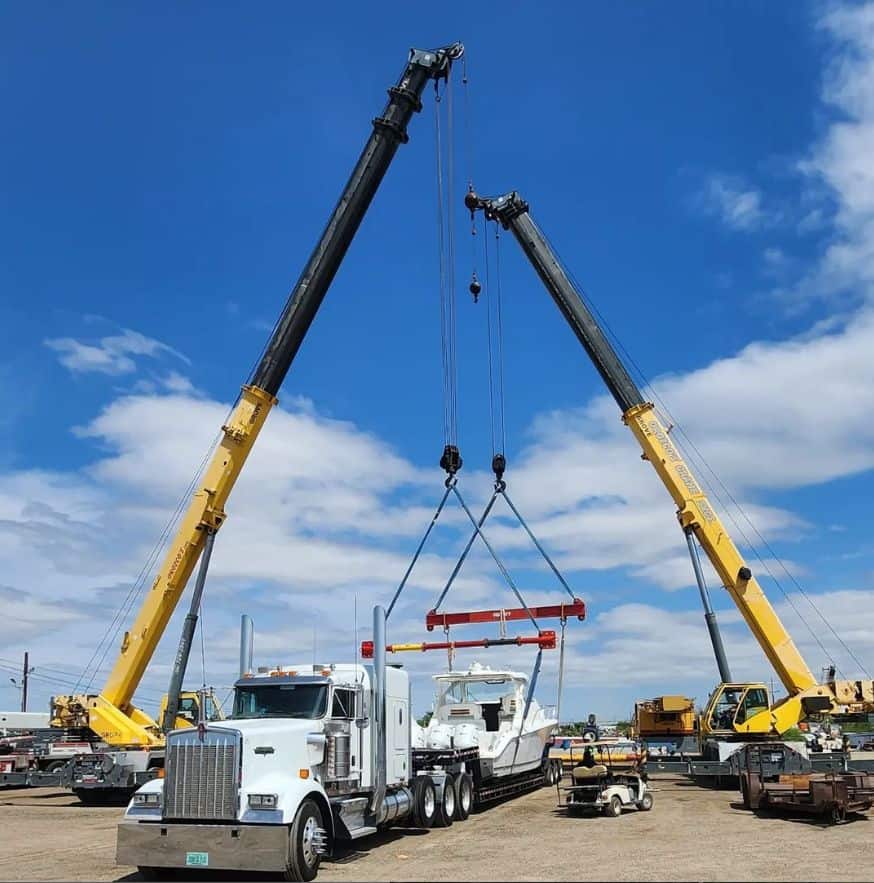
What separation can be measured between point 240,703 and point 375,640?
211cm

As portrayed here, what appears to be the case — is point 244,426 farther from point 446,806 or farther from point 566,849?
point 566,849

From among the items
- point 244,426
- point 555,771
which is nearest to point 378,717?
point 244,426

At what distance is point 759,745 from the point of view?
65.6 ft

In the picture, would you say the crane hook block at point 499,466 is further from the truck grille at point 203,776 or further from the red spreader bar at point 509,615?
the truck grille at point 203,776

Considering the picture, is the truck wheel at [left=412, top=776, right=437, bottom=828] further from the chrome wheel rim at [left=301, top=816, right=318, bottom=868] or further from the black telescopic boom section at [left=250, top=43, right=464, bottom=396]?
the black telescopic boom section at [left=250, top=43, right=464, bottom=396]

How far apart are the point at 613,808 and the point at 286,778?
7714mm

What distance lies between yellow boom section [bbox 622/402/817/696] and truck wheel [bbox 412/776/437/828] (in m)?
9.50

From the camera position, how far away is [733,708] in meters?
21.2

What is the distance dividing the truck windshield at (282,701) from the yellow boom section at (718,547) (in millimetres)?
12181

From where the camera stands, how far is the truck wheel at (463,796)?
16.3 m

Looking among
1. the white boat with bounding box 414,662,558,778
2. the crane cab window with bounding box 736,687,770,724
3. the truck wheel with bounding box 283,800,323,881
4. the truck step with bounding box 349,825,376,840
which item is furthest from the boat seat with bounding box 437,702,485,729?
the truck wheel with bounding box 283,800,323,881

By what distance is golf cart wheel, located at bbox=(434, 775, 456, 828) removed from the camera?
15.5m

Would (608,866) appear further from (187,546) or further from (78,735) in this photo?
(78,735)

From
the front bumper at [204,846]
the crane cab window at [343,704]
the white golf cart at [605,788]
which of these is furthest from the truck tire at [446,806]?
the front bumper at [204,846]
